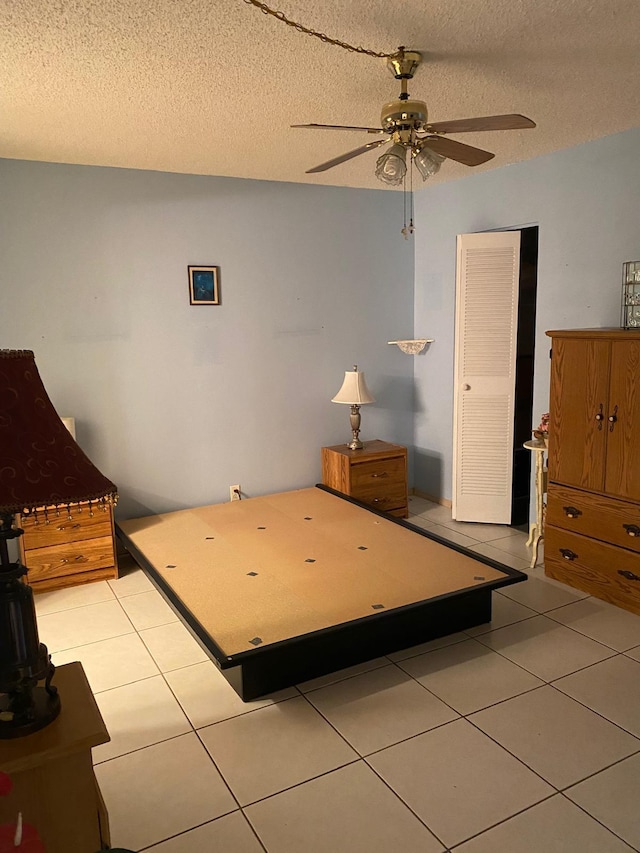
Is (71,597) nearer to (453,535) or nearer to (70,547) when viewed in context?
(70,547)

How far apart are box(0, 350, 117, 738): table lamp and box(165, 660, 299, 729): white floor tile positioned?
127cm

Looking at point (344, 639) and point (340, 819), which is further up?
point (344, 639)

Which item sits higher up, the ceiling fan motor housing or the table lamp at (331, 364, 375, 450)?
the ceiling fan motor housing

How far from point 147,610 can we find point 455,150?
2.85 metres

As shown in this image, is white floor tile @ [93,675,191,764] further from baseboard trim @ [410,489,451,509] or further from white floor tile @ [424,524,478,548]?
baseboard trim @ [410,489,451,509]

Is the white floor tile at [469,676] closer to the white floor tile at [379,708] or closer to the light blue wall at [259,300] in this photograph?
the white floor tile at [379,708]

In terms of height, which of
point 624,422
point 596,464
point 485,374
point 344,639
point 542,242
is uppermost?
point 542,242

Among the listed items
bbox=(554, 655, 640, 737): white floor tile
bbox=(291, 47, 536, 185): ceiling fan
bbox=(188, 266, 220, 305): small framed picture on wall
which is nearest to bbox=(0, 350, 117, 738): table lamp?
bbox=(291, 47, 536, 185): ceiling fan

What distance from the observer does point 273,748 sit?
2.49 m

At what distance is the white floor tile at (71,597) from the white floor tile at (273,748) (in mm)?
1506

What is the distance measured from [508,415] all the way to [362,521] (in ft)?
4.55

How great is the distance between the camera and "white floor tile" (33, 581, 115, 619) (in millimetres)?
3734

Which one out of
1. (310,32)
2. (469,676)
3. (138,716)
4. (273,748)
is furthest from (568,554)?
(310,32)

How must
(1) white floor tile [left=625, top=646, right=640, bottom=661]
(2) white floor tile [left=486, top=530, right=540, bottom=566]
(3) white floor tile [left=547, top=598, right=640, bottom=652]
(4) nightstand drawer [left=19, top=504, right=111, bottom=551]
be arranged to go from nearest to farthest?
(1) white floor tile [left=625, top=646, right=640, bottom=661], (3) white floor tile [left=547, top=598, right=640, bottom=652], (4) nightstand drawer [left=19, top=504, right=111, bottom=551], (2) white floor tile [left=486, top=530, right=540, bottom=566]
